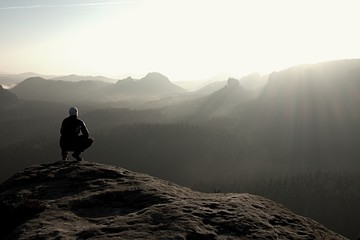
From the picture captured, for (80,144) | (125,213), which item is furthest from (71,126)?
(125,213)

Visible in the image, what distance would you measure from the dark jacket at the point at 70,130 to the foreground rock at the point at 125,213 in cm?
222

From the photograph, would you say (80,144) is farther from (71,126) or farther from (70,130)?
(71,126)

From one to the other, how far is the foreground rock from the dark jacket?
222 centimetres

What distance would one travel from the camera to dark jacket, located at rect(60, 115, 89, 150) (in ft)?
54.6

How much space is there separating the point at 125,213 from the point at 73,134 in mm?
7060

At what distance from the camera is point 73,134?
16.7 meters

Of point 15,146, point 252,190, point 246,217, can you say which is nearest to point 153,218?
Result: point 246,217

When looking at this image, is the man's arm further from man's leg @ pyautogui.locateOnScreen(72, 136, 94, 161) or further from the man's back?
man's leg @ pyautogui.locateOnScreen(72, 136, 94, 161)

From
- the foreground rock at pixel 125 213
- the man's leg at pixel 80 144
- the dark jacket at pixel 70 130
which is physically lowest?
the foreground rock at pixel 125 213

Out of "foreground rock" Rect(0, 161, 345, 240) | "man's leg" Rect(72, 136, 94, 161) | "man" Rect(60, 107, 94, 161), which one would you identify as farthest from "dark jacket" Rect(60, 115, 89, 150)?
"foreground rock" Rect(0, 161, 345, 240)

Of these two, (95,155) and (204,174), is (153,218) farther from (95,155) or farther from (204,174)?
(95,155)

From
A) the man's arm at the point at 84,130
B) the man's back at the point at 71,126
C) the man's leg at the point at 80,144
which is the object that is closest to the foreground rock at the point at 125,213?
the man's leg at the point at 80,144

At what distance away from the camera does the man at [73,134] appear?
16.7m

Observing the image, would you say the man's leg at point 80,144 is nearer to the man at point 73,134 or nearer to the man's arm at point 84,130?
the man at point 73,134
